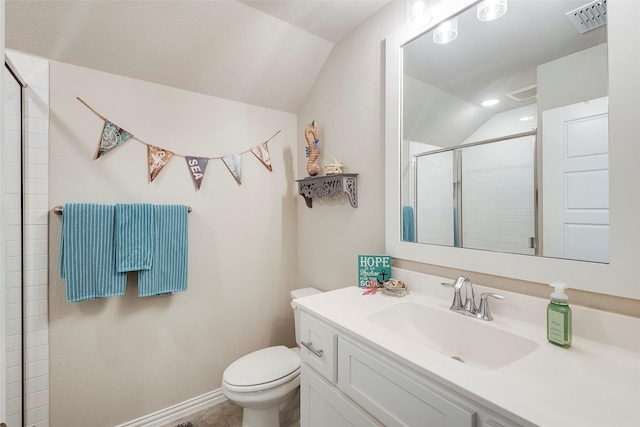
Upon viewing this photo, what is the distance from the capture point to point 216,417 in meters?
1.70

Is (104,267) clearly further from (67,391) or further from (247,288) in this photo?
(247,288)

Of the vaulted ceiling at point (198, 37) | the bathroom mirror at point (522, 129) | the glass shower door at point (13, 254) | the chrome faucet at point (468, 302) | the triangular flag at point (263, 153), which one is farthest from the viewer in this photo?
the triangular flag at point (263, 153)

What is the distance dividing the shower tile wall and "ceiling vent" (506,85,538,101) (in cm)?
204

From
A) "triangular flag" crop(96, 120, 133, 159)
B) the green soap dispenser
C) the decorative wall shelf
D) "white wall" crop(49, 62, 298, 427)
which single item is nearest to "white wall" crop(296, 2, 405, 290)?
the decorative wall shelf

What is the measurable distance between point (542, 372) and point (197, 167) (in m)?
1.80

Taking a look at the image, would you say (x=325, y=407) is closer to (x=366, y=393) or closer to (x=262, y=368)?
(x=366, y=393)

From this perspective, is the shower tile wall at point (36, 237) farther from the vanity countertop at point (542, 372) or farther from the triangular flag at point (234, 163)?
the vanity countertop at point (542, 372)

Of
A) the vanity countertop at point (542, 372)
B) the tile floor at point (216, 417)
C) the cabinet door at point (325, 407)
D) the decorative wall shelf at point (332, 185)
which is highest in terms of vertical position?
the decorative wall shelf at point (332, 185)

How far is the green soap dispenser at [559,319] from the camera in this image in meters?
0.78

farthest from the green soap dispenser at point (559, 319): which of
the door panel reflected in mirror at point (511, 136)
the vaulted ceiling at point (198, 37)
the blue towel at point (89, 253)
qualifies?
the blue towel at point (89, 253)

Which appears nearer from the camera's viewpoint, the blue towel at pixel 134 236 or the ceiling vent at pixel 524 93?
the ceiling vent at pixel 524 93

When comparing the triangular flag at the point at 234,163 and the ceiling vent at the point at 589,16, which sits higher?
the ceiling vent at the point at 589,16

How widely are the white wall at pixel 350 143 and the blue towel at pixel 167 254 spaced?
2.65 ft

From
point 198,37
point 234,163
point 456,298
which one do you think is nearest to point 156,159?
point 234,163
